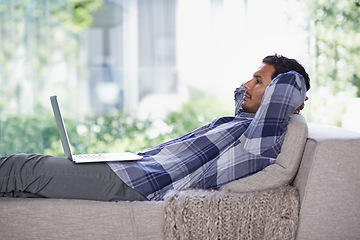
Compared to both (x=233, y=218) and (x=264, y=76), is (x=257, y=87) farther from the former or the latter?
(x=233, y=218)

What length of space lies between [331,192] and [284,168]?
240 millimetres

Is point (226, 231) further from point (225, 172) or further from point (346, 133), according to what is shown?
point (346, 133)

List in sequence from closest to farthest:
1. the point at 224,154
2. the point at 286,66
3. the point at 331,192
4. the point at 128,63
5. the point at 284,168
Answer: the point at 331,192 < the point at 284,168 < the point at 224,154 < the point at 286,66 < the point at 128,63

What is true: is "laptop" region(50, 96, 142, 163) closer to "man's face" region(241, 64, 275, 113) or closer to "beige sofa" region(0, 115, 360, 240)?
"beige sofa" region(0, 115, 360, 240)

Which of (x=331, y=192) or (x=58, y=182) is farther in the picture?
(x=58, y=182)

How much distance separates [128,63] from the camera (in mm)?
4656

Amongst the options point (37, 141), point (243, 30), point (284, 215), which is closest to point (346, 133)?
point (284, 215)

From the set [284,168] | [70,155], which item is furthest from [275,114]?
[70,155]

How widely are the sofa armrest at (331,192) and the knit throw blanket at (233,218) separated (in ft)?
0.22

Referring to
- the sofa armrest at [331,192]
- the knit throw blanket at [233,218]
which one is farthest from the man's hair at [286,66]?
the knit throw blanket at [233,218]

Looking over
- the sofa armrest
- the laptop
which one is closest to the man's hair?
the sofa armrest

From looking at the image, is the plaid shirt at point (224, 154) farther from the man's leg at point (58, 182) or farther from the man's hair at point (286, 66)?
the man's hair at point (286, 66)

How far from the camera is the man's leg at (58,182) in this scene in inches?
85.3

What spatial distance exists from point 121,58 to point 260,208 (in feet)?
9.70
